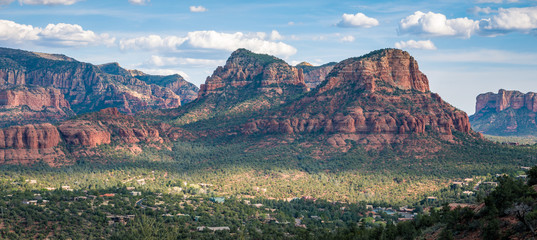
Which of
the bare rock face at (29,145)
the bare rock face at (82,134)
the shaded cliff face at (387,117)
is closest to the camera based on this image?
the bare rock face at (29,145)

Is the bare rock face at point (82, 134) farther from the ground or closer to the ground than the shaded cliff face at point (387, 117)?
closer to the ground

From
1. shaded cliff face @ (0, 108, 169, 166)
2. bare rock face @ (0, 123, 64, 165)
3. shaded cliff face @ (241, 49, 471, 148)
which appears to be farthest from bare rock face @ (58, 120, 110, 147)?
shaded cliff face @ (241, 49, 471, 148)

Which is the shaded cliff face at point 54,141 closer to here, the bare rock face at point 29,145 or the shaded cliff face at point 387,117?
the bare rock face at point 29,145

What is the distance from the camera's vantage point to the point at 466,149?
175 m

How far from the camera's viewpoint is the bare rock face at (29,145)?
166125mm

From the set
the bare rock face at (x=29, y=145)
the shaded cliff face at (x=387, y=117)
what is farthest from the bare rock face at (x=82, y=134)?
the shaded cliff face at (x=387, y=117)

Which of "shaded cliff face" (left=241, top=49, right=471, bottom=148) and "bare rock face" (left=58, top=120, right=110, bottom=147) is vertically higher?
"shaded cliff face" (left=241, top=49, right=471, bottom=148)

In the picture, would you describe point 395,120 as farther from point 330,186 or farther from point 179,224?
point 179,224

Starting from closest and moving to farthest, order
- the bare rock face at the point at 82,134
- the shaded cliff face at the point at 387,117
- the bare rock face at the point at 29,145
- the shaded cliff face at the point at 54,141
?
1. the bare rock face at the point at 29,145
2. the shaded cliff face at the point at 54,141
3. the shaded cliff face at the point at 387,117
4. the bare rock face at the point at 82,134

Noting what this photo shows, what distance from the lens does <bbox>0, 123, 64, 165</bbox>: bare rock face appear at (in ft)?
545

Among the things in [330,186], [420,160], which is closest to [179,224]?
[330,186]

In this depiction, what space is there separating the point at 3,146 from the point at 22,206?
72.2m

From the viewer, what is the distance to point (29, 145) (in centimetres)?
17150

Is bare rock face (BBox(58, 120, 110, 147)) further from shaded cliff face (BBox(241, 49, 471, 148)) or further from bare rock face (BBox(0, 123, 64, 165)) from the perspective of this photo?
shaded cliff face (BBox(241, 49, 471, 148))
